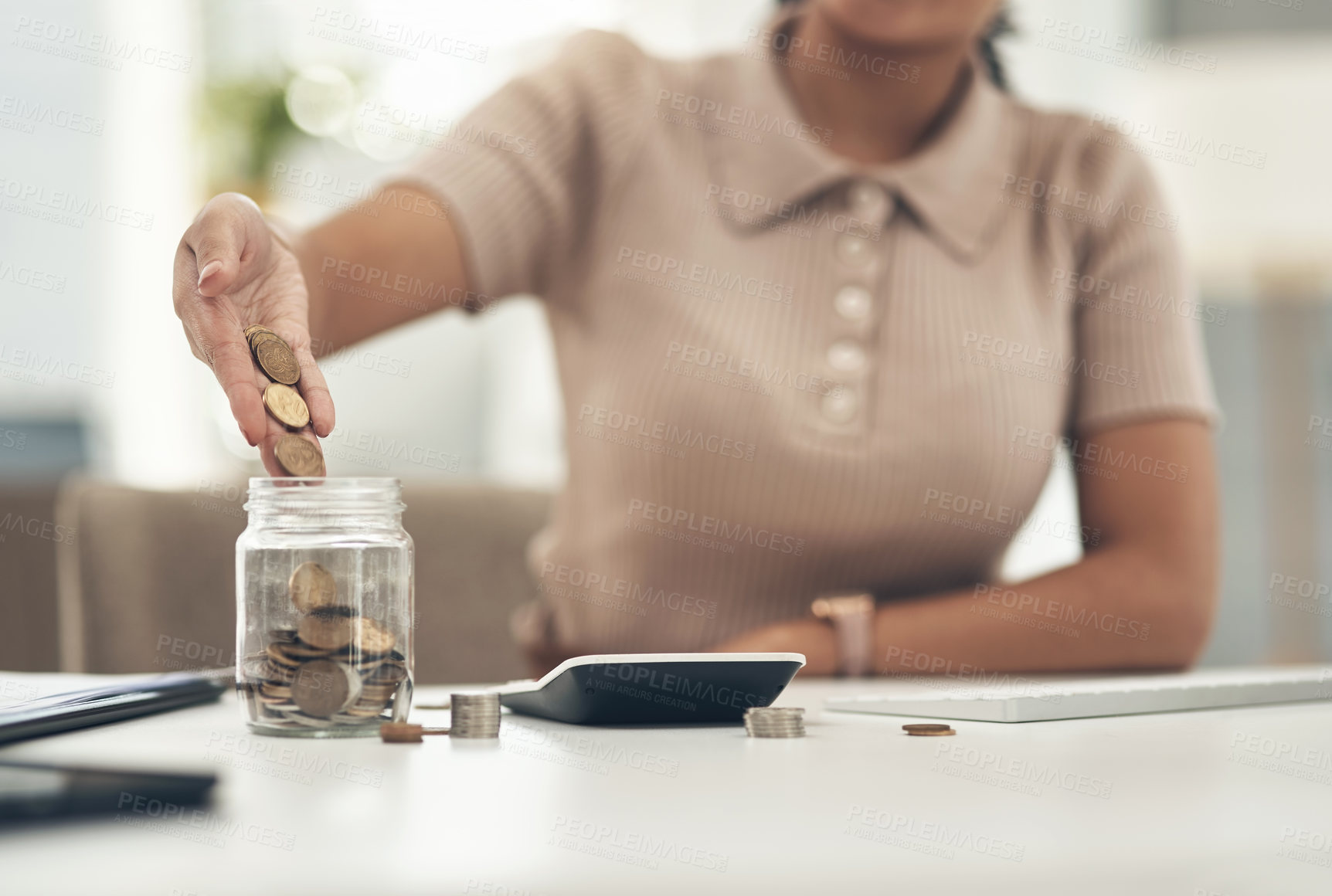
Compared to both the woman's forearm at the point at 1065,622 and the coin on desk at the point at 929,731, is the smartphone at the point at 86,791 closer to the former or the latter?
the coin on desk at the point at 929,731

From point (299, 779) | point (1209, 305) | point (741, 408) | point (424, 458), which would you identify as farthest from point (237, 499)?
point (1209, 305)

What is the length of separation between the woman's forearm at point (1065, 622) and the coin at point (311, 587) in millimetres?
562

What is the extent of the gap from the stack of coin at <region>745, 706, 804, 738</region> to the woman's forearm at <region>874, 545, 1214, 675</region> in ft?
1.52

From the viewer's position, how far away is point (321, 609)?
0.48 metres

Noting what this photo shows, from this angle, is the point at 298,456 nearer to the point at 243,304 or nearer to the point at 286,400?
the point at 286,400

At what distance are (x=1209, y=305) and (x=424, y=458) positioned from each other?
79.5 inches

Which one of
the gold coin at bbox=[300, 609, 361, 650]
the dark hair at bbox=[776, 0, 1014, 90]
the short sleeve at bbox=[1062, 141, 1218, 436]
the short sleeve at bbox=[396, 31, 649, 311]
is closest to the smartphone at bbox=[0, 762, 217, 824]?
the gold coin at bbox=[300, 609, 361, 650]

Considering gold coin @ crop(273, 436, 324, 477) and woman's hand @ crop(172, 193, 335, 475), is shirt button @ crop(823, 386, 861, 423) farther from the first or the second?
gold coin @ crop(273, 436, 324, 477)

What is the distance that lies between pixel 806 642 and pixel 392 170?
8.42ft

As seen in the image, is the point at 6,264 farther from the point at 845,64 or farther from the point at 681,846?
the point at 681,846

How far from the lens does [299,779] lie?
39cm

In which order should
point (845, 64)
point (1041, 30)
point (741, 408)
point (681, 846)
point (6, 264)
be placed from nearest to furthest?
1. point (681, 846)
2. point (741, 408)
3. point (845, 64)
4. point (1041, 30)
5. point (6, 264)

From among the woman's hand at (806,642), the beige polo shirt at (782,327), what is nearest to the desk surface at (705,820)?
the woman's hand at (806,642)

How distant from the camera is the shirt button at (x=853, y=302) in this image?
109 centimetres
